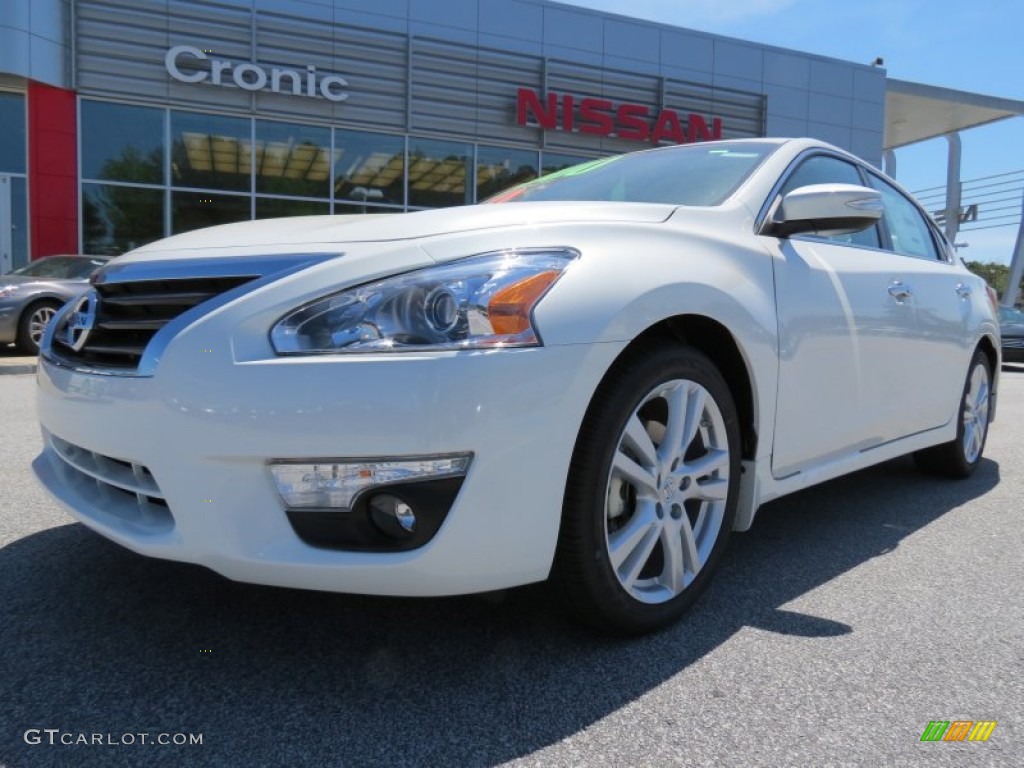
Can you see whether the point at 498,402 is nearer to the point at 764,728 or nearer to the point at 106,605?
the point at 764,728

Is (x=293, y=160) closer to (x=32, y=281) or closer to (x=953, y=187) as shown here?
(x=32, y=281)

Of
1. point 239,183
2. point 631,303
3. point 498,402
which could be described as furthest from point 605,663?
point 239,183

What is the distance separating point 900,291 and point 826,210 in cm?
90

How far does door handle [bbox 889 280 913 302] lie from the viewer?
3131mm

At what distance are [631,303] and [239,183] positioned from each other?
13371 mm

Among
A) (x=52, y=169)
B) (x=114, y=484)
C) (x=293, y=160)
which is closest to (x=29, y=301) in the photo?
(x=52, y=169)

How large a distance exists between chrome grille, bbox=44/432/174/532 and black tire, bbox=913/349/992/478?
369 cm

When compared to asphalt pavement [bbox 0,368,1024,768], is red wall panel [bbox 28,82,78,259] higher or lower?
higher

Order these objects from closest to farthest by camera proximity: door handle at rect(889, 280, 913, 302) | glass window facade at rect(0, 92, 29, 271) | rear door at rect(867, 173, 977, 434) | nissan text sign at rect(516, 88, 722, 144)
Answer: door handle at rect(889, 280, 913, 302) < rear door at rect(867, 173, 977, 434) < glass window facade at rect(0, 92, 29, 271) < nissan text sign at rect(516, 88, 722, 144)

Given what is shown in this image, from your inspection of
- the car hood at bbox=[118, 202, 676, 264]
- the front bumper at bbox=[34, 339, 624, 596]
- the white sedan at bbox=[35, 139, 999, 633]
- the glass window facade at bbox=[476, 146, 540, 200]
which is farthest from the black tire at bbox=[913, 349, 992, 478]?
the glass window facade at bbox=[476, 146, 540, 200]

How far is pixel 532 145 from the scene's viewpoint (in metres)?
15.8

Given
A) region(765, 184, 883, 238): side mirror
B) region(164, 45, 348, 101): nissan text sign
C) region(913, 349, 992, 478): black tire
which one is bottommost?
region(913, 349, 992, 478): black tire

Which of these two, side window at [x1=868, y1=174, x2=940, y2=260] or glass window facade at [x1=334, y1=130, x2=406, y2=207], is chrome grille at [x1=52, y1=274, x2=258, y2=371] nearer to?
side window at [x1=868, y1=174, x2=940, y2=260]
